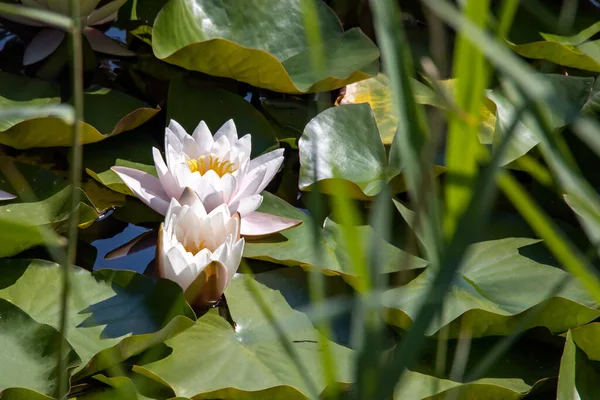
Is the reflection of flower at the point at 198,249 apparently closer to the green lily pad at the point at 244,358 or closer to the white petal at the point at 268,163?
the green lily pad at the point at 244,358

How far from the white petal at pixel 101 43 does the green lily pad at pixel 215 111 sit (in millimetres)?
215

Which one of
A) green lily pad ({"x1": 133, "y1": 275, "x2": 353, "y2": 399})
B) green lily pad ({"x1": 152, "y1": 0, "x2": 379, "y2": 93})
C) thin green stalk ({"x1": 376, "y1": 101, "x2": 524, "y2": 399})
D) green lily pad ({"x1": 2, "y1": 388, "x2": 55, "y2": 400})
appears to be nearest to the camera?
thin green stalk ({"x1": 376, "y1": 101, "x2": 524, "y2": 399})

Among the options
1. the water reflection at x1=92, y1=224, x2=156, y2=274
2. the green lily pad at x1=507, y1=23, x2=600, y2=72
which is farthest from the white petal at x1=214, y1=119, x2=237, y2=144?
the green lily pad at x1=507, y1=23, x2=600, y2=72

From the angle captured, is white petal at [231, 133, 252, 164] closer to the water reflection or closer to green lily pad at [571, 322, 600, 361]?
the water reflection

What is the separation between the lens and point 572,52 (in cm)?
168

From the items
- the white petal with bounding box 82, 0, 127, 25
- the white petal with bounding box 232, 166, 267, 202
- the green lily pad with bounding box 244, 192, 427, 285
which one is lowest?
the green lily pad with bounding box 244, 192, 427, 285

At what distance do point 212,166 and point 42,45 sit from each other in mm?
604

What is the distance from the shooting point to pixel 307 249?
128cm

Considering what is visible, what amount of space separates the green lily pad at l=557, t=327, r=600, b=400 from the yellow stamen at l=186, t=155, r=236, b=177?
2.13ft

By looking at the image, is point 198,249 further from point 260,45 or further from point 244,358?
point 260,45

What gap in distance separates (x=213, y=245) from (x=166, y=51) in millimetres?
576

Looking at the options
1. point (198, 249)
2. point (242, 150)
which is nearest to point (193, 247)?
point (198, 249)

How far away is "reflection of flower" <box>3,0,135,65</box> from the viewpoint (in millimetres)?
1567

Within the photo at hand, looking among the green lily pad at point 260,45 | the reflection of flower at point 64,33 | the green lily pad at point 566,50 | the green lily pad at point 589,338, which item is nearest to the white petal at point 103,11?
the reflection of flower at point 64,33
